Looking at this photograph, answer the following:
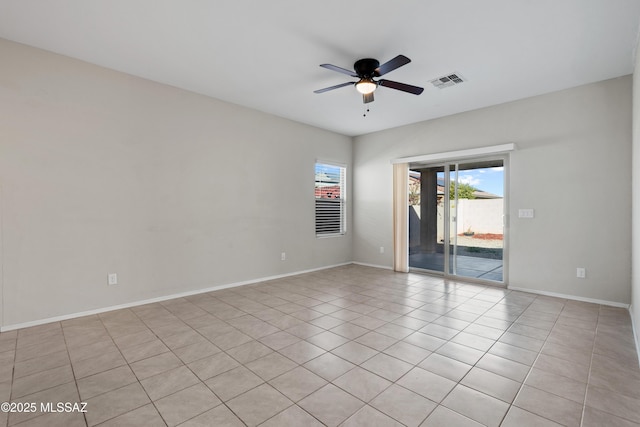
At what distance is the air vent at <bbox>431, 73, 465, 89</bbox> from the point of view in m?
3.66

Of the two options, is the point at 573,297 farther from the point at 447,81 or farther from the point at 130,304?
the point at 130,304

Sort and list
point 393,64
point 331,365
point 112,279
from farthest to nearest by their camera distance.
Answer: point 112,279 < point 393,64 < point 331,365

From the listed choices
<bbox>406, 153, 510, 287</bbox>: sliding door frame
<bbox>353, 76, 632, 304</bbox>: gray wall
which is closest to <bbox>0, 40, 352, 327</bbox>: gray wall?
<bbox>406, 153, 510, 287</bbox>: sliding door frame

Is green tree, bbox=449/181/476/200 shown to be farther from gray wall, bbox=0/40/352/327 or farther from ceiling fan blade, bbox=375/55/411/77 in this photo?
gray wall, bbox=0/40/352/327

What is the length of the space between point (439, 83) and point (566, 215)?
2.49 metres

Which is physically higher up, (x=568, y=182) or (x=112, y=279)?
(x=568, y=182)

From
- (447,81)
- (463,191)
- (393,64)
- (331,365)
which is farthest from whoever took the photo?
(463,191)

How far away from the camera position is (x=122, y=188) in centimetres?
362

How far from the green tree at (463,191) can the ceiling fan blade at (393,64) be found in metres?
2.81

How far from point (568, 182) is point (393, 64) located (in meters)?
3.09

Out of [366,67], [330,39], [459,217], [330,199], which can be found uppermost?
[330,39]

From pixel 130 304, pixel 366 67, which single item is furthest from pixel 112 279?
pixel 366 67

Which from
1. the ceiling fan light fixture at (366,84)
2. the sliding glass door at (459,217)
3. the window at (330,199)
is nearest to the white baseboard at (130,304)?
the window at (330,199)

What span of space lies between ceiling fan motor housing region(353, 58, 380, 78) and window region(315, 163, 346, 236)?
285 centimetres
